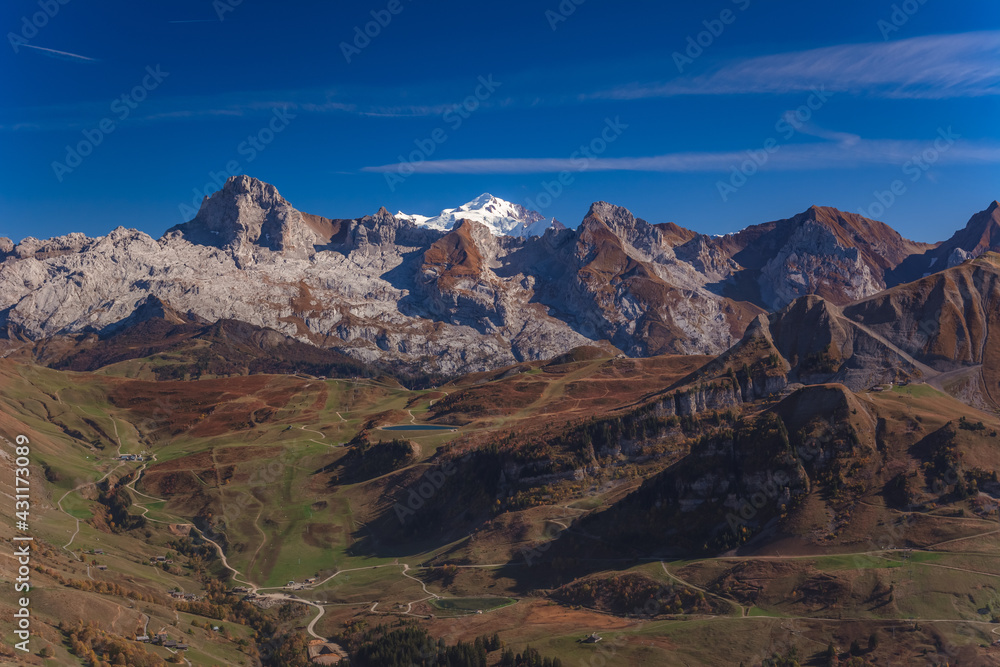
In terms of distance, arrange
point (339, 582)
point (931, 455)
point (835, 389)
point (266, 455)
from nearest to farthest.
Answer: point (931, 455) → point (835, 389) → point (339, 582) → point (266, 455)

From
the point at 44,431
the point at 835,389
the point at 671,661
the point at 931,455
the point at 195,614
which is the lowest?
the point at 671,661

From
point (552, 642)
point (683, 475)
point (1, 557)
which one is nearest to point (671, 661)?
point (552, 642)

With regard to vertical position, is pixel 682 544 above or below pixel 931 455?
below

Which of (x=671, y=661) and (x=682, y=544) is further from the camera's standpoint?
(x=682, y=544)

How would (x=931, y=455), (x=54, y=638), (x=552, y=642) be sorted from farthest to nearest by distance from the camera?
(x=931, y=455) → (x=552, y=642) → (x=54, y=638)

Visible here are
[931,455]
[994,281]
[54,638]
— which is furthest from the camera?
[994,281]

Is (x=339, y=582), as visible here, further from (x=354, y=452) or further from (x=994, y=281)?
(x=994, y=281)

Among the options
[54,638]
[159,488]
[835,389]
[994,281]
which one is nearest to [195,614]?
[54,638]

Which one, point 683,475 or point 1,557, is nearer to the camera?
point 1,557

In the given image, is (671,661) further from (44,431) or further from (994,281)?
(44,431)
